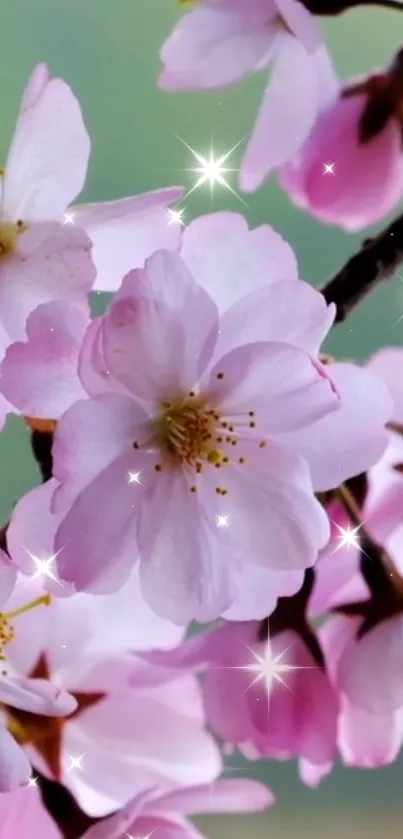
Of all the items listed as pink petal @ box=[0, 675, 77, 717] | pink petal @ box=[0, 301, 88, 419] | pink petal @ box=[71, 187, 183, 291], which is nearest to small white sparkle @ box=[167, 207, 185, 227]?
pink petal @ box=[71, 187, 183, 291]

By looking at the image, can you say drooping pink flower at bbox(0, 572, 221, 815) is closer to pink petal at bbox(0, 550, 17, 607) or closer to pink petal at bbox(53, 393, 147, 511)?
pink petal at bbox(0, 550, 17, 607)

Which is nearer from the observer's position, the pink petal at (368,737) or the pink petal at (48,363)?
the pink petal at (48,363)

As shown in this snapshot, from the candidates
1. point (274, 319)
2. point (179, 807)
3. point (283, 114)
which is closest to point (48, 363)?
point (274, 319)

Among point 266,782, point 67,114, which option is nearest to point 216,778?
point 266,782

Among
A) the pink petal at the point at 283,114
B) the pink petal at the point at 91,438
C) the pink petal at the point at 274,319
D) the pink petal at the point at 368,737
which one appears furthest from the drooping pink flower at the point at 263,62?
the pink petal at the point at 368,737

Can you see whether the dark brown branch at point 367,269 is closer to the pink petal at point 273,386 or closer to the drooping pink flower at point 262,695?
the pink petal at point 273,386

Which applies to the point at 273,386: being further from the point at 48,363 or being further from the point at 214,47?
the point at 214,47
